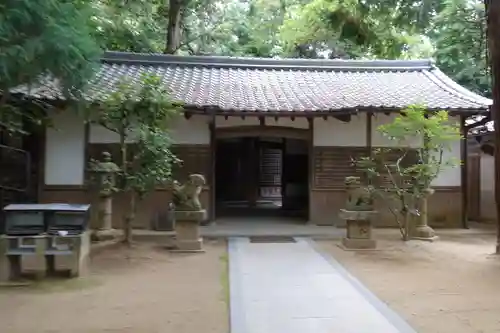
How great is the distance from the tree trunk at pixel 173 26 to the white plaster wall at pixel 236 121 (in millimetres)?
6466

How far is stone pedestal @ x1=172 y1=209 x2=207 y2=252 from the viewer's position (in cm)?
802

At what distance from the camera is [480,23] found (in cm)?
1120

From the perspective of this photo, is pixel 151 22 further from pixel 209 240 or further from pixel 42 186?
pixel 209 240

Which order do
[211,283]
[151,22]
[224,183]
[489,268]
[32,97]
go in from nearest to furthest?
[211,283] < [489,268] < [32,97] < [224,183] < [151,22]

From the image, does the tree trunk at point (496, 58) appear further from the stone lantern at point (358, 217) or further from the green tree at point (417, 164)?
the stone lantern at point (358, 217)

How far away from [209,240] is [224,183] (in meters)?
7.12

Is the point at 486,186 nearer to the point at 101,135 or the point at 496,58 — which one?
the point at 496,58

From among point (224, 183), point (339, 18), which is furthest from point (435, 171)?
point (224, 183)

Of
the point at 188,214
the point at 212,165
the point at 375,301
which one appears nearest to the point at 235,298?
the point at 375,301

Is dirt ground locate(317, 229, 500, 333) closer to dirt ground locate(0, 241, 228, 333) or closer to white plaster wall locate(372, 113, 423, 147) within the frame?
dirt ground locate(0, 241, 228, 333)

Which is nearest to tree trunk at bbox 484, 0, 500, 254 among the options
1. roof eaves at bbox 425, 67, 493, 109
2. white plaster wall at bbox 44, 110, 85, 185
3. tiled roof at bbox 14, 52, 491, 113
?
tiled roof at bbox 14, 52, 491, 113

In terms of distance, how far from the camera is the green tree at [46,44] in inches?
202

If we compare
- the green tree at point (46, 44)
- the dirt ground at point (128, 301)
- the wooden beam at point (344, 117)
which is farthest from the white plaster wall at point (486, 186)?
the green tree at point (46, 44)

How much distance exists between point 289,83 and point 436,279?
7.46 meters
